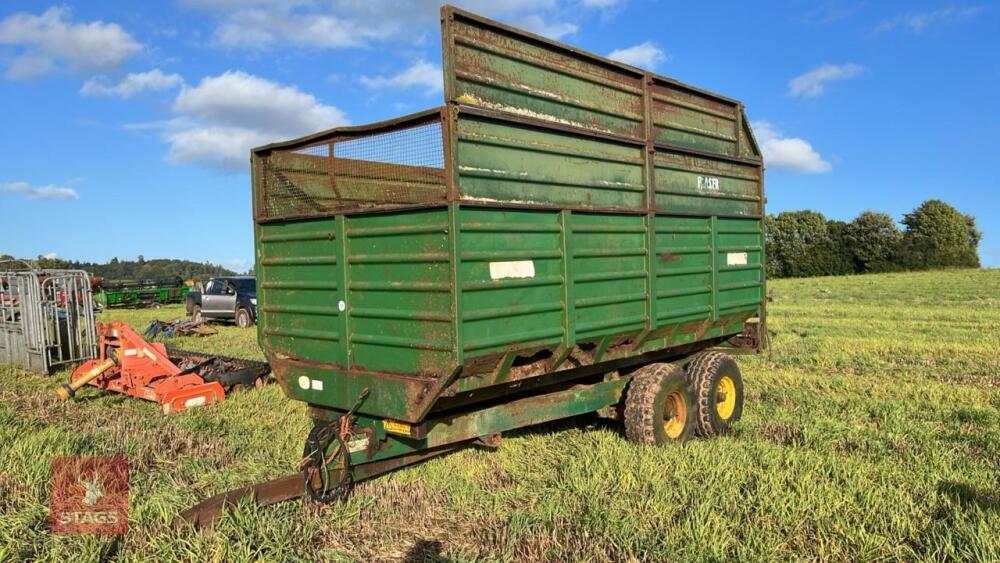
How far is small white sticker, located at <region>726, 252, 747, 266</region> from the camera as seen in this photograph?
6739 mm

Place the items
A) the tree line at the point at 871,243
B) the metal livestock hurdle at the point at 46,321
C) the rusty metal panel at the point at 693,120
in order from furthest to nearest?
the tree line at the point at 871,243, the metal livestock hurdle at the point at 46,321, the rusty metal panel at the point at 693,120

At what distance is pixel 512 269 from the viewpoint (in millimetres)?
4262

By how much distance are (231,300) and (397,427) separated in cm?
1532

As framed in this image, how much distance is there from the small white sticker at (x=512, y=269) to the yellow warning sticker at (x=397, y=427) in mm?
1089

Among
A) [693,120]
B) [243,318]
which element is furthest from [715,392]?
[243,318]

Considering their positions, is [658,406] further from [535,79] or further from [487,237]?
[535,79]

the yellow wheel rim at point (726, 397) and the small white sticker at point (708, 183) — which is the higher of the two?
the small white sticker at point (708, 183)

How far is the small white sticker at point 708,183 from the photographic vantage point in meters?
6.42

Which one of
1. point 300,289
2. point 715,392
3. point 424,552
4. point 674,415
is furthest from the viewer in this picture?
point 715,392

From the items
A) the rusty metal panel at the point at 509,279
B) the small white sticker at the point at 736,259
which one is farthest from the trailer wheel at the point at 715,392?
the rusty metal panel at the point at 509,279

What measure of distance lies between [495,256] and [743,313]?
3.87 m

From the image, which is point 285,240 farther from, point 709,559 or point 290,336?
point 709,559

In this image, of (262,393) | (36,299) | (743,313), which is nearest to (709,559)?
(743,313)

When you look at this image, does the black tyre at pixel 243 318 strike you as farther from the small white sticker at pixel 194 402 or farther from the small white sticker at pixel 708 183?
the small white sticker at pixel 708 183
